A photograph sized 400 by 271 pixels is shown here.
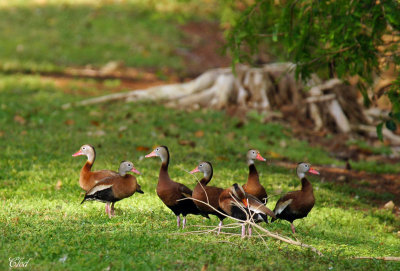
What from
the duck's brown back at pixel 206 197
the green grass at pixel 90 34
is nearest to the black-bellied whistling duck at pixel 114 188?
the duck's brown back at pixel 206 197

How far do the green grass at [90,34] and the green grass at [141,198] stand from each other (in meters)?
3.49

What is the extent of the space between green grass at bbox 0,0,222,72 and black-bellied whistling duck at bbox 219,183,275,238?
11.6m

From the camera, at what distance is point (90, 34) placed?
22281 mm

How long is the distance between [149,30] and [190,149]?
516 inches

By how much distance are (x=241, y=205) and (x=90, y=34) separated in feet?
56.7

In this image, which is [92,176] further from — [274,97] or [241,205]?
[274,97]

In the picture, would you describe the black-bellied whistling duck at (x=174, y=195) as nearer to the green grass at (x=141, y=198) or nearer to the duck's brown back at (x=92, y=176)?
the green grass at (x=141, y=198)

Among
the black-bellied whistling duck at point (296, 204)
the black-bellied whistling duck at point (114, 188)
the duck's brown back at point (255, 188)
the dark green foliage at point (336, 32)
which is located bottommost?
the black-bellied whistling duck at point (296, 204)

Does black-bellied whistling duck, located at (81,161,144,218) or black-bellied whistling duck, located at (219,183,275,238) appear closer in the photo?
black-bellied whistling duck, located at (219,183,275,238)

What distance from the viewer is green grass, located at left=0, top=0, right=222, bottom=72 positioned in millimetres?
19438

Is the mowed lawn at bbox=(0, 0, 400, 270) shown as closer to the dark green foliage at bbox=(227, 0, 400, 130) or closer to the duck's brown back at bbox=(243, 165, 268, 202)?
the duck's brown back at bbox=(243, 165, 268, 202)

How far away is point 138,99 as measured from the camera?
48.5 feet

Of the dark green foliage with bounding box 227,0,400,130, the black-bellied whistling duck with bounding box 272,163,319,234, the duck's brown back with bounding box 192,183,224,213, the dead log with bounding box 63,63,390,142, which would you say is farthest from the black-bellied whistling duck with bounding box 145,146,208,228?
the dead log with bounding box 63,63,390,142

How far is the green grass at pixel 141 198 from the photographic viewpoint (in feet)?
18.8
